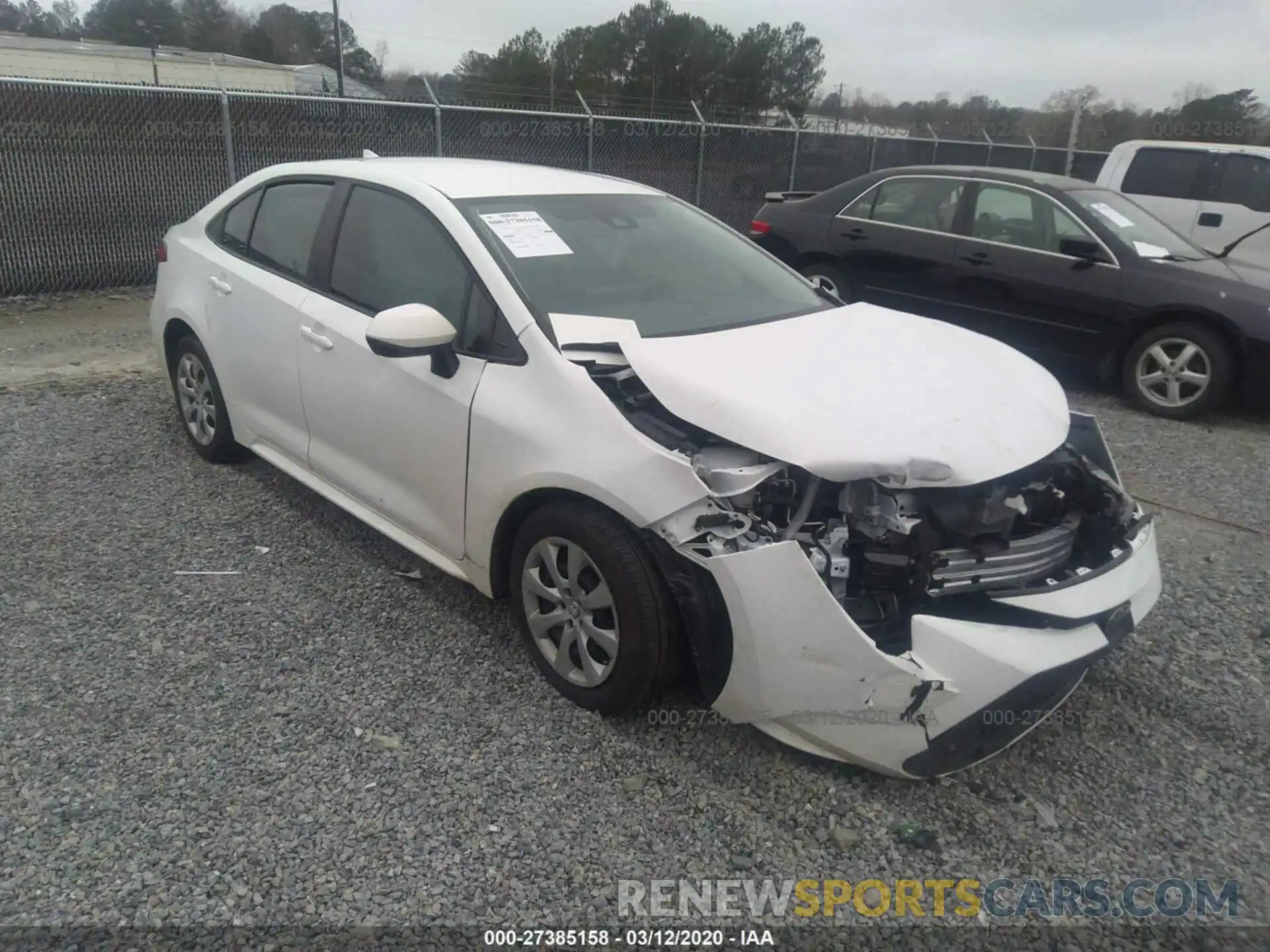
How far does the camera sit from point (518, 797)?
8.25ft

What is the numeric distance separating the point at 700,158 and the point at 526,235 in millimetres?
9885

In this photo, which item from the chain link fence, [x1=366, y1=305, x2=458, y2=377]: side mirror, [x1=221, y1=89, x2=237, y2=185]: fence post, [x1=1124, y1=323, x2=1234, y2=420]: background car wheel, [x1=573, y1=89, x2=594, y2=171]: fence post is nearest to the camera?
[x1=366, y1=305, x2=458, y2=377]: side mirror

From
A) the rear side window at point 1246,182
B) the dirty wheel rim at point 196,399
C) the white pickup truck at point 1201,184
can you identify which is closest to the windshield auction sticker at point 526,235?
the dirty wheel rim at point 196,399

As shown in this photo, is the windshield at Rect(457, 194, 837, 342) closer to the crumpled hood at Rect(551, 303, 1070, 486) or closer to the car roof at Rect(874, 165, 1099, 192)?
the crumpled hood at Rect(551, 303, 1070, 486)

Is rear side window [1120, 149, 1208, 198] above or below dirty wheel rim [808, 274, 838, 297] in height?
above

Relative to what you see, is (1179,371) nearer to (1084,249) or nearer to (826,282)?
(1084,249)

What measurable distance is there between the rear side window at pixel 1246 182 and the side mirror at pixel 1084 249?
4.04 metres

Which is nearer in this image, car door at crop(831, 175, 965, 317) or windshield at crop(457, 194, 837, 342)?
windshield at crop(457, 194, 837, 342)

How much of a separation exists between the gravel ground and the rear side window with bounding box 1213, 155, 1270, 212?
716 centimetres

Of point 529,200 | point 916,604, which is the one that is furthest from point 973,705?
point 529,200

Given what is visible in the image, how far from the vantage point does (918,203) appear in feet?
23.9

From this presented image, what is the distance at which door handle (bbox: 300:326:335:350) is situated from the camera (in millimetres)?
3461

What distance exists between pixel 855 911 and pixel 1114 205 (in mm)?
6396

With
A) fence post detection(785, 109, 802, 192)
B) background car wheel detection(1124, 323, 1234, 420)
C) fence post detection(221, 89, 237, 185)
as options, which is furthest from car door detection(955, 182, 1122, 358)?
fence post detection(785, 109, 802, 192)
